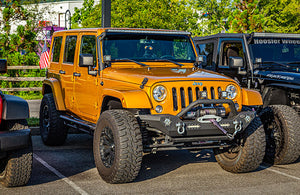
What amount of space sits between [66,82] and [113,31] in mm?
1531

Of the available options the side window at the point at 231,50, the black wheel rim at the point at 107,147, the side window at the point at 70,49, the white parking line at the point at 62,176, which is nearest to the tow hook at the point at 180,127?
the black wheel rim at the point at 107,147

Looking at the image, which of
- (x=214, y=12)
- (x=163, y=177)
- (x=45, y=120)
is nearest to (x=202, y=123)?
(x=163, y=177)

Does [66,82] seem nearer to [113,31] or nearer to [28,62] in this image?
[113,31]

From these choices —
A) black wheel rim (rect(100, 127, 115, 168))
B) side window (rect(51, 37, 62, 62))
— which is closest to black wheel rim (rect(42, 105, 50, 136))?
side window (rect(51, 37, 62, 62))

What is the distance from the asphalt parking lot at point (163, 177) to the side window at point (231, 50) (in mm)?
2340

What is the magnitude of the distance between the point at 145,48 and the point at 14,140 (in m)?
2.78

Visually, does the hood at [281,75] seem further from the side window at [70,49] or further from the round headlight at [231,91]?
the side window at [70,49]

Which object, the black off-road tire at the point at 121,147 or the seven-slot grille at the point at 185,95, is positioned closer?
the black off-road tire at the point at 121,147

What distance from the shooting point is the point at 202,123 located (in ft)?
18.8

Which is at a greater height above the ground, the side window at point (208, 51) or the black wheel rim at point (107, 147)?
the side window at point (208, 51)

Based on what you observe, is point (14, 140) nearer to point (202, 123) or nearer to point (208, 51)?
point (202, 123)

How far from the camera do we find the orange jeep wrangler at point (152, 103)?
5.70m

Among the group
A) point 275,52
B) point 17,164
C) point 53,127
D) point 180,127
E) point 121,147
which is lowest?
point 53,127

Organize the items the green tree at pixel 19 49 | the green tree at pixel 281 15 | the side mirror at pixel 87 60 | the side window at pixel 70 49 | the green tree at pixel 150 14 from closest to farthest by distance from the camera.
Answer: the side mirror at pixel 87 60 → the side window at pixel 70 49 → the green tree at pixel 19 49 → the green tree at pixel 150 14 → the green tree at pixel 281 15
